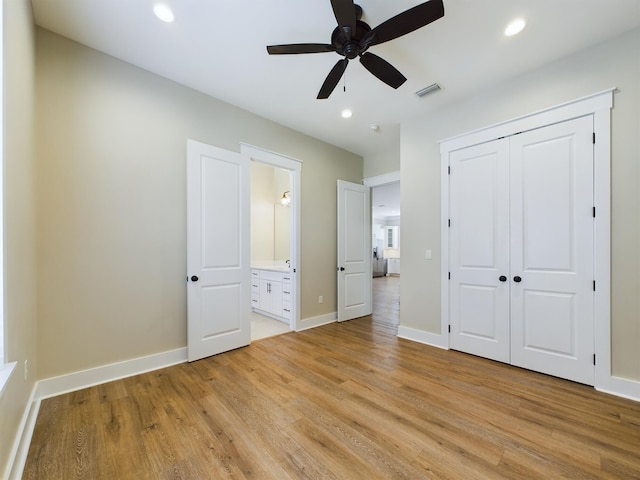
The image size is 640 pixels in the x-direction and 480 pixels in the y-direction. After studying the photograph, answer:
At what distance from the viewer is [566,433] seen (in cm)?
181

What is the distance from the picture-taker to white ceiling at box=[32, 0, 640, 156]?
201 cm

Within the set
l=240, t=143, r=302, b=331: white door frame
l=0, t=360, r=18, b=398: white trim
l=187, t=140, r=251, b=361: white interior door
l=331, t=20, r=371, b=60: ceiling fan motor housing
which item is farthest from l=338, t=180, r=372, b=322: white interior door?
l=0, t=360, r=18, b=398: white trim

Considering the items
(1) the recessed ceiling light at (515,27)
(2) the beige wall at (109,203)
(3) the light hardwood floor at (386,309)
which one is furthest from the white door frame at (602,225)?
(2) the beige wall at (109,203)

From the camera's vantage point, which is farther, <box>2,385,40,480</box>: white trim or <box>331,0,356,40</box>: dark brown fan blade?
<box>331,0,356,40</box>: dark brown fan blade

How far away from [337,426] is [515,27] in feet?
11.0

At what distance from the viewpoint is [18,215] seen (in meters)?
1.66

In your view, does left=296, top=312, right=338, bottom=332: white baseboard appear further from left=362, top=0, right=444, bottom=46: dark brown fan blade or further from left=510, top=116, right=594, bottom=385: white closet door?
left=362, top=0, right=444, bottom=46: dark brown fan blade

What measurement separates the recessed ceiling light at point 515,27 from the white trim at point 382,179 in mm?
2457

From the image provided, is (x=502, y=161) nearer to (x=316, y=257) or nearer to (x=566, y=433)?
(x=566, y=433)

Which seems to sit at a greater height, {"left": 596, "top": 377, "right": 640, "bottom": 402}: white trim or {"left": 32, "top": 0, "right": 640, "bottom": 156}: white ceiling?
{"left": 32, "top": 0, "right": 640, "bottom": 156}: white ceiling

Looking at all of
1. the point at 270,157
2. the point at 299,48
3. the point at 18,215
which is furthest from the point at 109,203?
the point at 299,48

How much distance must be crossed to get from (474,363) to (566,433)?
3.60 feet

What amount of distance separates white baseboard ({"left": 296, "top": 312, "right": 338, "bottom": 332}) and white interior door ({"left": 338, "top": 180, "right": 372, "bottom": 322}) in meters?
0.12

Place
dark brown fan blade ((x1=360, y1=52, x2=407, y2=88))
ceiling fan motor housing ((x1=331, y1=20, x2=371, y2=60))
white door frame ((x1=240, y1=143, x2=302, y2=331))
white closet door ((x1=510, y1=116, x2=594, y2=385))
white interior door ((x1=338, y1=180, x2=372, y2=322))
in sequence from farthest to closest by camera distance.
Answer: white interior door ((x1=338, y1=180, x2=372, y2=322))
white door frame ((x1=240, y1=143, x2=302, y2=331))
white closet door ((x1=510, y1=116, x2=594, y2=385))
dark brown fan blade ((x1=360, y1=52, x2=407, y2=88))
ceiling fan motor housing ((x1=331, y1=20, x2=371, y2=60))
